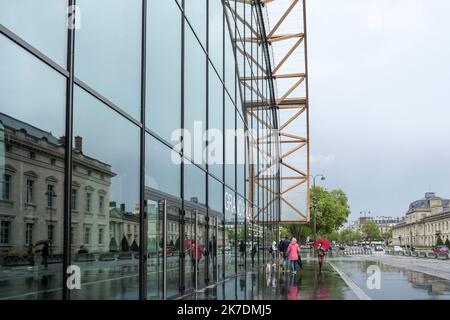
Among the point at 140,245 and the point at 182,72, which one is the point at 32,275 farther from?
the point at 182,72

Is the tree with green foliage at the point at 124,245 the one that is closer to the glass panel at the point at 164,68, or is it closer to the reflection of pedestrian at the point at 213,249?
the glass panel at the point at 164,68

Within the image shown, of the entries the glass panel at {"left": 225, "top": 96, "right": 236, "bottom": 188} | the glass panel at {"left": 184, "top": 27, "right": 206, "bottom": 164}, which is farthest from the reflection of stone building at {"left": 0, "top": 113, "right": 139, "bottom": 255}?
the glass panel at {"left": 225, "top": 96, "right": 236, "bottom": 188}

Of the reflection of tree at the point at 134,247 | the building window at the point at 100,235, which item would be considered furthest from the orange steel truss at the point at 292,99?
the building window at the point at 100,235

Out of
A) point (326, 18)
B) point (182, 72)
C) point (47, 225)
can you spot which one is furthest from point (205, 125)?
point (326, 18)

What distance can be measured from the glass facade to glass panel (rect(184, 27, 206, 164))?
0.05 m

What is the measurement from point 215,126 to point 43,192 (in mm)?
12078

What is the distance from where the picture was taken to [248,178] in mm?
26844

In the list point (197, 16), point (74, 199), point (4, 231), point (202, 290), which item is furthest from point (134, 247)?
point (197, 16)

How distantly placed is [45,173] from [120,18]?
4033 millimetres

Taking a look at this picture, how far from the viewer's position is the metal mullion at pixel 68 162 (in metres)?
7.43

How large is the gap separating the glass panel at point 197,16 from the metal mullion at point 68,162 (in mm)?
7464

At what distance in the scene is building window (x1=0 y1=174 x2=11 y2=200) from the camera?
20.1ft

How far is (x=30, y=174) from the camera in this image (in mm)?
6645

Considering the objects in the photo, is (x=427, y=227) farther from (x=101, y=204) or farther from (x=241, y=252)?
(x=101, y=204)
